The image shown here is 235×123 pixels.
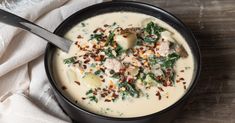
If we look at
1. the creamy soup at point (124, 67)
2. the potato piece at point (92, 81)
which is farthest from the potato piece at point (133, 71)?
the potato piece at point (92, 81)

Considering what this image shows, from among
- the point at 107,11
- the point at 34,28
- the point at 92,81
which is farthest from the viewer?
the point at 107,11

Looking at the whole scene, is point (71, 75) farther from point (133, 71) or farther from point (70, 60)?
point (133, 71)

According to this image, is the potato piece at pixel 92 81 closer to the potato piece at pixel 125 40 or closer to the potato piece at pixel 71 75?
the potato piece at pixel 71 75

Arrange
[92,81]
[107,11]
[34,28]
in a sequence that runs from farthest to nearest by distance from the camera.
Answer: [107,11] → [34,28] → [92,81]

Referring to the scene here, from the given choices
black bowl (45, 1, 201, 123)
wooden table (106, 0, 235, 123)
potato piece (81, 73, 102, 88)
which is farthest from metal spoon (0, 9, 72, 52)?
wooden table (106, 0, 235, 123)

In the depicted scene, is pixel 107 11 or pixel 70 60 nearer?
pixel 70 60

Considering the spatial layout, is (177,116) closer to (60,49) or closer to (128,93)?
(128,93)

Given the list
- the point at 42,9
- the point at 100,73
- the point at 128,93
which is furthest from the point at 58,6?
the point at 128,93

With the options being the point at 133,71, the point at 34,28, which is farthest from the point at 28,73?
the point at 133,71
